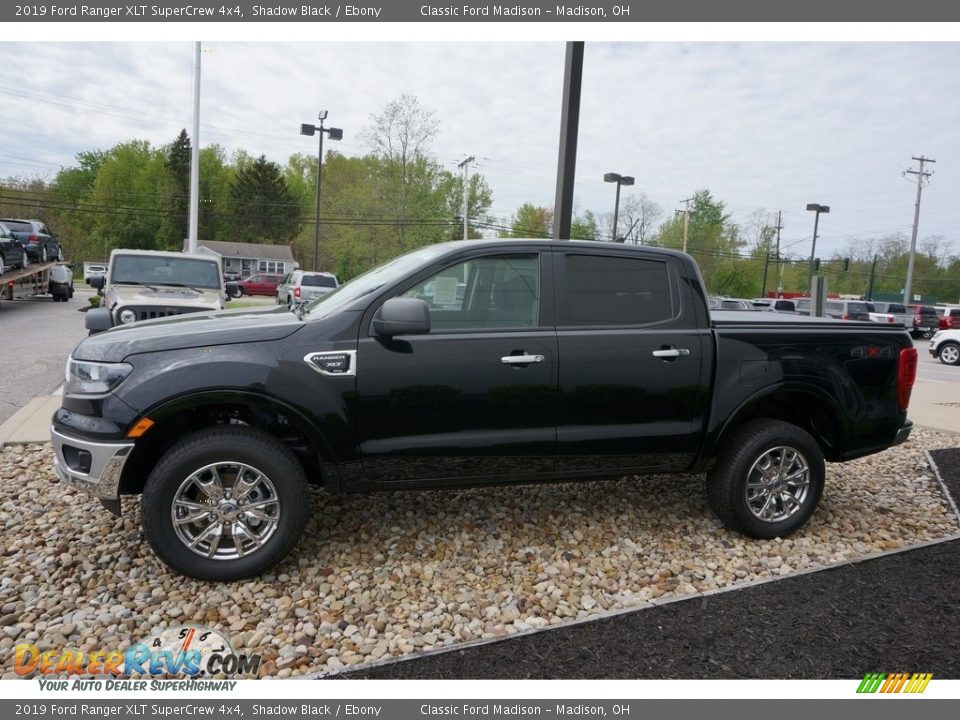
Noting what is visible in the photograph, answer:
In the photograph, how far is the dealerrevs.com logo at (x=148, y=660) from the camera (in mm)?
2773

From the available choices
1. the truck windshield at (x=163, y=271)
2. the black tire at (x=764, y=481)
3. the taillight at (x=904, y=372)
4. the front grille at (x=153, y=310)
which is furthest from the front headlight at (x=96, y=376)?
the truck windshield at (x=163, y=271)

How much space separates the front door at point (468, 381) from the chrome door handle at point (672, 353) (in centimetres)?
66

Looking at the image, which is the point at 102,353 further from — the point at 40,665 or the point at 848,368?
the point at 848,368

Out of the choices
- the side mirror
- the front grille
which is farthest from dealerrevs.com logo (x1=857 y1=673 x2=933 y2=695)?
the front grille

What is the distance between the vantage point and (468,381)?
12.0 ft

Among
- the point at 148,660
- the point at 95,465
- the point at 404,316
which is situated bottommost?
the point at 148,660

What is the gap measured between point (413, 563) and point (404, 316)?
4.78ft

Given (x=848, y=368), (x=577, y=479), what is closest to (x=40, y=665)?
(x=577, y=479)

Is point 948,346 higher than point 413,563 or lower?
higher

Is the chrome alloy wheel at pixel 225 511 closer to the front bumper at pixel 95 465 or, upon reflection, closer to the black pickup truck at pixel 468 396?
the black pickup truck at pixel 468 396

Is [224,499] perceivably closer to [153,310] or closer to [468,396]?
[468,396]

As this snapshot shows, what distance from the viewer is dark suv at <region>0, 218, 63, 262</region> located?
2088 cm

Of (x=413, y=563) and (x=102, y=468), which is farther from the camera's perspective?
(x=413, y=563)

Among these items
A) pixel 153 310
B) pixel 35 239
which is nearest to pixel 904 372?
pixel 153 310
